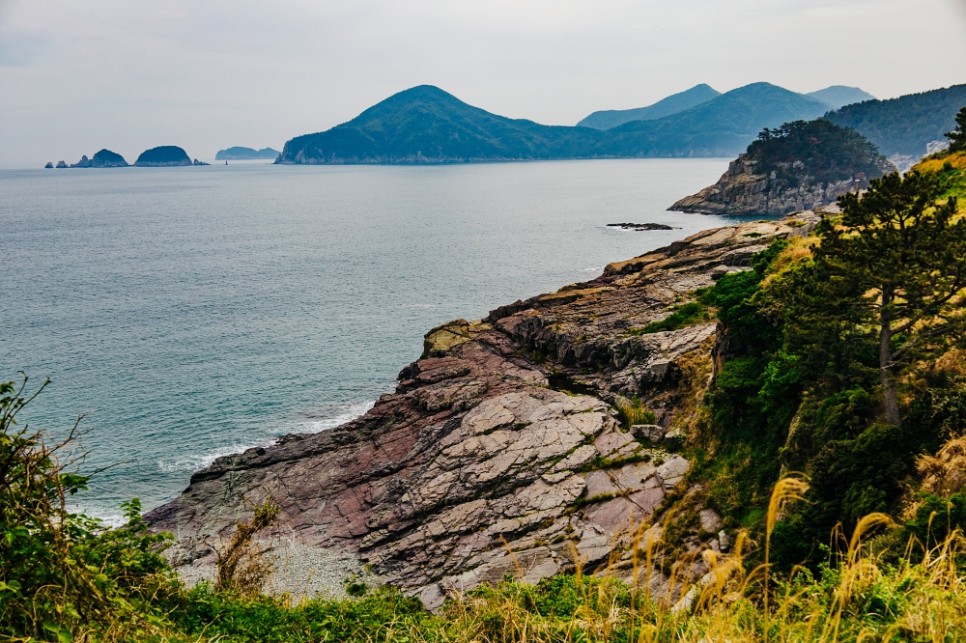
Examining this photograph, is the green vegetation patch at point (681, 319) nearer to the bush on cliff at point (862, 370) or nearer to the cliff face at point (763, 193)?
the bush on cliff at point (862, 370)

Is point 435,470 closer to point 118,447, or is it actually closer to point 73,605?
point 118,447

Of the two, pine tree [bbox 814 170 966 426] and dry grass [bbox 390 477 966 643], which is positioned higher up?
pine tree [bbox 814 170 966 426]

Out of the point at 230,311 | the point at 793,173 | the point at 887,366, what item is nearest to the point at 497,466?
the point at 887,366

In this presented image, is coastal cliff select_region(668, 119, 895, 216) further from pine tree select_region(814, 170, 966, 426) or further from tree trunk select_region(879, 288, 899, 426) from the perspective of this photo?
tree trunk select_region(879, 288, 899, 426)

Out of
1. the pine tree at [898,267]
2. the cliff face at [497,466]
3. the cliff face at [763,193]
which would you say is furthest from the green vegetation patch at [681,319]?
the cliff face at [763,193]

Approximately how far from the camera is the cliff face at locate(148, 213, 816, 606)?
29125 millimetres

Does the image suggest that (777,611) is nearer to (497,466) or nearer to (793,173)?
(497,466)

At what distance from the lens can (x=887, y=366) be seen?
20797 millimetres

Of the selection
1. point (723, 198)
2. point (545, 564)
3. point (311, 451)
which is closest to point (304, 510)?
point (311, 451)

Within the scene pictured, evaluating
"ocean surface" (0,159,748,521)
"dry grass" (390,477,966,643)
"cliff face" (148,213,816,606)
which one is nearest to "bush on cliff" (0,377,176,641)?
"ocean surface" (0,159,748,521)

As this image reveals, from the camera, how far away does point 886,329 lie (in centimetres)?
2098

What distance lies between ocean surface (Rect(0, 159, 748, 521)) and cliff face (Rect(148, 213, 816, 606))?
5.77 meters

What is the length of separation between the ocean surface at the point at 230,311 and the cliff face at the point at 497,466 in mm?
5770

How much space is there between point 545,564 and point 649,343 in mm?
20757
